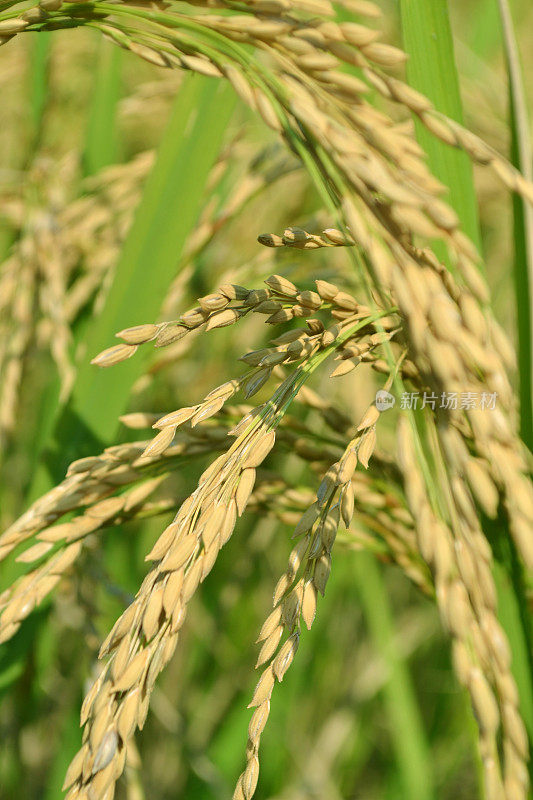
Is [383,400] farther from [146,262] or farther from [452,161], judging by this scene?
[146,262]

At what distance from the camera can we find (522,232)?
736mm

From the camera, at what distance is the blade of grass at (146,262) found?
882 mm

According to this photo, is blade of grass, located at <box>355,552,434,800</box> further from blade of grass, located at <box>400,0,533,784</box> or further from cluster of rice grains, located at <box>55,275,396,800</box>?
cluster of rice grains, located at <box>55,275,396,800</box>

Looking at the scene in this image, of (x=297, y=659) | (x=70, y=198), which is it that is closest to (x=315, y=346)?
(x=297, y=659)

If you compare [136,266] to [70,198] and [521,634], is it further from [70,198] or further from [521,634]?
[70,198]

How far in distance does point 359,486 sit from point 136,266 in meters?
0.40

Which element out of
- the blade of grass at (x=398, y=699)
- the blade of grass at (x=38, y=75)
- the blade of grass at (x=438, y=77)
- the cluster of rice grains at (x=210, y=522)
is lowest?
the blade of grass at (x=398, y=699)

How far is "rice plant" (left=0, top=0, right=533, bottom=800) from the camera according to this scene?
49 centimetres

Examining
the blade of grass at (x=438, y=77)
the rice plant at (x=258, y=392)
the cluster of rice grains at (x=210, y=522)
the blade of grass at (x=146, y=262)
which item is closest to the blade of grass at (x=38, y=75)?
the rice plant at (x=258, y=392)

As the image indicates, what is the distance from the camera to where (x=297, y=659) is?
1515 millimetres

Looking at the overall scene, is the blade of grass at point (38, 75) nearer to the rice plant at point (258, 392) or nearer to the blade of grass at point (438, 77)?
the rice plant at point (258, 392)

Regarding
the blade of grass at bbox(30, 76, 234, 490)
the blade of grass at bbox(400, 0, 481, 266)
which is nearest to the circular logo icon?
the blade of grass at bbox(400, 0, 481, 266)

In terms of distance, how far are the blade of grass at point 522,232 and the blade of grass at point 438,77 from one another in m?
0.06

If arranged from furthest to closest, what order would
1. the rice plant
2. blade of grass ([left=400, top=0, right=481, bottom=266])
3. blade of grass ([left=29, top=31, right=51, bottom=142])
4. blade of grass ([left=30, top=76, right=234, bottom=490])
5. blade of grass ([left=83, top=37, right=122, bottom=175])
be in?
blade of grass ([left=83, top=37, right=122, bottom=175]) → blade of grass ([left=29, top=31, right=51, bottom=142]) → blade of grass ([left=30, top=76, right=234, bottom=490]) → blade of grass ([left=400, top=0, right=481, bottom=266]) → the rice plant
